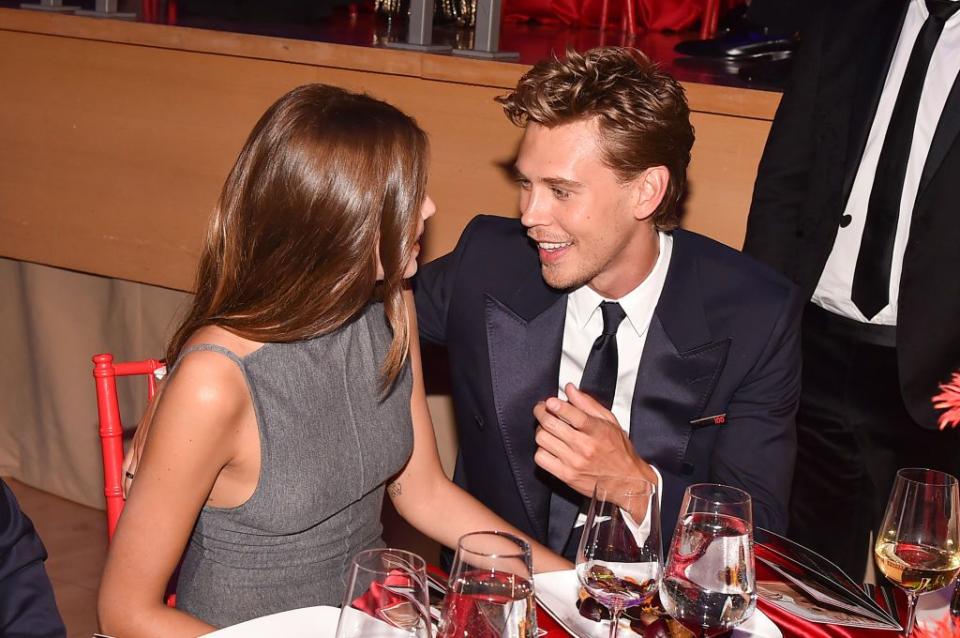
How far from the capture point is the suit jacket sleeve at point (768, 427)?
1954 mm

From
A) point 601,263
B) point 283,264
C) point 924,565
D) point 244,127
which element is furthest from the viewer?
point 244,127

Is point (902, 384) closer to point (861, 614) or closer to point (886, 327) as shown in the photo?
point (886, 327)

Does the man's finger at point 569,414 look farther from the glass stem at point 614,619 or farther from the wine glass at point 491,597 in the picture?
the wine glass at point 491,597

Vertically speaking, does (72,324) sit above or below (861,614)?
below

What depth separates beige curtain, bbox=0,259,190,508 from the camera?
3787 mm

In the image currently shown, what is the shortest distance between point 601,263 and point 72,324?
2473 millimetres

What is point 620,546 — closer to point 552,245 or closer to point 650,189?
point 552,245

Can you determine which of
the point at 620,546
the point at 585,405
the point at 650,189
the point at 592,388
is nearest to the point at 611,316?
the point at 592,388

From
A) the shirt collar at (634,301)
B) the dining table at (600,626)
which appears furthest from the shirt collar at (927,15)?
the dining table at (600,626)

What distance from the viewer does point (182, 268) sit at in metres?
3.29

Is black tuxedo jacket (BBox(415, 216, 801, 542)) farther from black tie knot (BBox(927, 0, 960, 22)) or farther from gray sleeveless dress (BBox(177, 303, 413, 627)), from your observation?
black tie knot (BBox(927, 0, 960, 22))

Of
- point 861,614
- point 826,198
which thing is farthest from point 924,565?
point 826,198

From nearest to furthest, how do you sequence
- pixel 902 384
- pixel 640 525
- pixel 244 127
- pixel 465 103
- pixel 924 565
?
pixel 640 525
pixel 924 565
pixel 902 384
pixel 465 103
pixel 244 127

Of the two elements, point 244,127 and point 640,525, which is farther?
point 244,127
